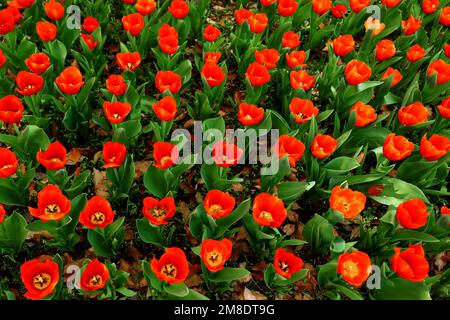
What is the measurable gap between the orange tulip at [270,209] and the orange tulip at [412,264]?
0.54 meters

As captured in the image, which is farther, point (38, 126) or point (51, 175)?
point (38, 126)

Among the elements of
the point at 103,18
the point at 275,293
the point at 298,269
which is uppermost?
the point at 103,18

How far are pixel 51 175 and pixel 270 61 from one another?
4.91 feet

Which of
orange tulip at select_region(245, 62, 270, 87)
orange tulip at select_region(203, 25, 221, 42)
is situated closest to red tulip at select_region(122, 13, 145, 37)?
orange tulip at select_region(203, 25, 221, 42)

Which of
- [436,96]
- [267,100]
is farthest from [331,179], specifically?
[436,96]

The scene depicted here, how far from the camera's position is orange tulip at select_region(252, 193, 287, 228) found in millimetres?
1936

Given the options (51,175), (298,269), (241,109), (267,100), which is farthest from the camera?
(267,100)

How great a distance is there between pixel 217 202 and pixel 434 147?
1.24m

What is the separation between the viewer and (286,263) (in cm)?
204

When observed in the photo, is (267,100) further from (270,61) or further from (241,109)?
(241,109)

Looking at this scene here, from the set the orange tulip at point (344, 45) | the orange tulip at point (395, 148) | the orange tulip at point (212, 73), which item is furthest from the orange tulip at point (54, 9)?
the orange tulip at point (395, 148)

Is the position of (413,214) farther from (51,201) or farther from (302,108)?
(51,201)

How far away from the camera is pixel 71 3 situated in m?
3.18

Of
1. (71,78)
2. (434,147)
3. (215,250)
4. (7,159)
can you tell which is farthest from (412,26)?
(7,159)
